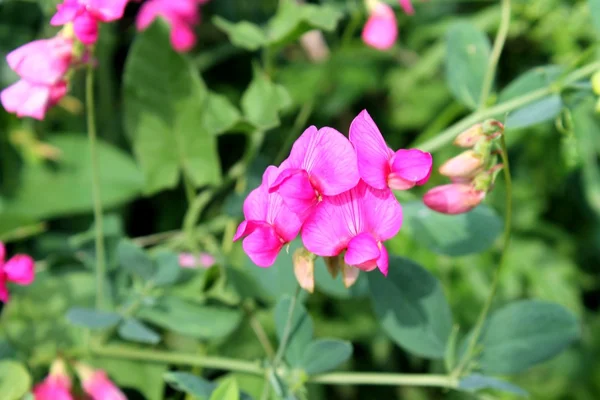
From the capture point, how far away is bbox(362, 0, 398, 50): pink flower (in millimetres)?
1091

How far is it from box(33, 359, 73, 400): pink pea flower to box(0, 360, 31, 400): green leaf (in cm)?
2

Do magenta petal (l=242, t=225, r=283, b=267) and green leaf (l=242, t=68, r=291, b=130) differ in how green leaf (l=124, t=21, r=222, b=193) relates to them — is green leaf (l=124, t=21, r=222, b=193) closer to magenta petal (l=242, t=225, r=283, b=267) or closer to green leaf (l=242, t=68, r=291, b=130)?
green leaf (l=242, t=68, r=291, b=130)

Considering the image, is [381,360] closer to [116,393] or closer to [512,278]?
[512,278]

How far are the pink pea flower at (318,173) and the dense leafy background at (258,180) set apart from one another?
0.18 m

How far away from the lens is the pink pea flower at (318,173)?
620 millimetres

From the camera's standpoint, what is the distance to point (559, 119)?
856 mm

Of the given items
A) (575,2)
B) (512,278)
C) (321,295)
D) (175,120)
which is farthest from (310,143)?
(575,2)

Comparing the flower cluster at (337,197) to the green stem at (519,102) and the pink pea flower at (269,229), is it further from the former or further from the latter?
the green stem at (519,102)

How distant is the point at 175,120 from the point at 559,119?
0.54 meters

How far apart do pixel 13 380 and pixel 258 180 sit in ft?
1.48

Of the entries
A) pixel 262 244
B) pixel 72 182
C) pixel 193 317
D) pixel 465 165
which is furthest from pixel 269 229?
pixel 72 182

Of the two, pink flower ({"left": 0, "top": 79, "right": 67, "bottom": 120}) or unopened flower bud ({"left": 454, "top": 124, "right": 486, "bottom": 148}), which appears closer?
unopened flower bud ({"left": 454, "top": 124, "right": 486, "bottom": 148})

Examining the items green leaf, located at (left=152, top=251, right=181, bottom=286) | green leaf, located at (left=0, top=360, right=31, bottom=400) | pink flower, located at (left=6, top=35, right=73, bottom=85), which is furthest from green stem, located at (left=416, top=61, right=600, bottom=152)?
green leaf, located at (left=0, top=360, right=31, bottom=400)

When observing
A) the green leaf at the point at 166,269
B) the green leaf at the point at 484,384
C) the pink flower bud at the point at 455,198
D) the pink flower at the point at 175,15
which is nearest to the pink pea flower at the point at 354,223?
the pink flower bud at the point at 455,198
